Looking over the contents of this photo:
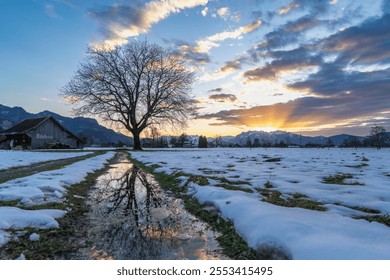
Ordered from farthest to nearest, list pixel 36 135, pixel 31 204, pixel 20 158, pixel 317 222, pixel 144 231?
pixel 36 135
pixel 20 158
pixel 31 204
pixel 144 231
pixel 317 222

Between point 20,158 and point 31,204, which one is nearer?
point 31,204

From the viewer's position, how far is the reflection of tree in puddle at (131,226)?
393 cm

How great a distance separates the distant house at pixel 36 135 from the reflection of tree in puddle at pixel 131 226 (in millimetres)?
42671

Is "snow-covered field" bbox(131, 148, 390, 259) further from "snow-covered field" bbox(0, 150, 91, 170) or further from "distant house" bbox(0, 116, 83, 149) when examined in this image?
"distant house" bbox(0, 116, 83, 149)

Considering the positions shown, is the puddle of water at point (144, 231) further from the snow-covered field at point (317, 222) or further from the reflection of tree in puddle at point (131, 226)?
the snow-covered field at point (317, 222)

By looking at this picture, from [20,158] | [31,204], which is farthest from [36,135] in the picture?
[31,204]

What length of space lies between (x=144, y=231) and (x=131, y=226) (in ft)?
1.34

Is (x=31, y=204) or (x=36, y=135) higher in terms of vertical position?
(x=36, y=135)

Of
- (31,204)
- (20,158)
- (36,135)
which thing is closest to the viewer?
(31,204)

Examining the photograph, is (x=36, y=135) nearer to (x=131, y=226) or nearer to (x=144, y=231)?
(x=131, y=226)

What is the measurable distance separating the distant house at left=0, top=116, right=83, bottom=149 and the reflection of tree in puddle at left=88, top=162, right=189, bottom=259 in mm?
42671

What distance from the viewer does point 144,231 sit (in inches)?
188
